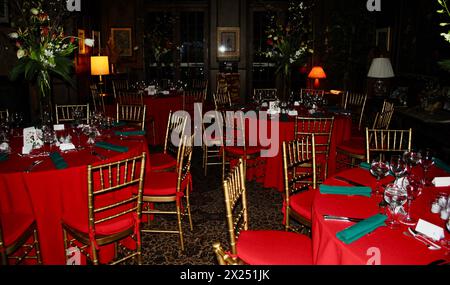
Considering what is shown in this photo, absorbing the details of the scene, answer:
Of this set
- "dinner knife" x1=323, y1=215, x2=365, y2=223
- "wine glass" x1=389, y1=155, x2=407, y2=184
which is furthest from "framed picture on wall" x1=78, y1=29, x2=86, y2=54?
"dinner knife" x1=323, y1=215, x2=365, y2=223

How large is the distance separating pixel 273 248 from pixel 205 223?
1.86 m

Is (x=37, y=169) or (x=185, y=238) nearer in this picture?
(x=37, y=169)

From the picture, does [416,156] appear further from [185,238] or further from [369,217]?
[185,238]

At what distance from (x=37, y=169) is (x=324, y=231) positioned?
2.17 meters

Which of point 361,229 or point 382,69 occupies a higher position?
point 382,69

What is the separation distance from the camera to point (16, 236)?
9.00 feet

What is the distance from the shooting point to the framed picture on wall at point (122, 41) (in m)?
10.8

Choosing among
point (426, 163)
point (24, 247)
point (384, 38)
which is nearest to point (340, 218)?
point (426, 163)

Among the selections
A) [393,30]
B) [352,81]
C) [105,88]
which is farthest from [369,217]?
[105,88]

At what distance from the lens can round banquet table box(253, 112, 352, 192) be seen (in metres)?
5.05

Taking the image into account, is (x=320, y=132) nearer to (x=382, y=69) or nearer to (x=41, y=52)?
(x=382, y=69)
